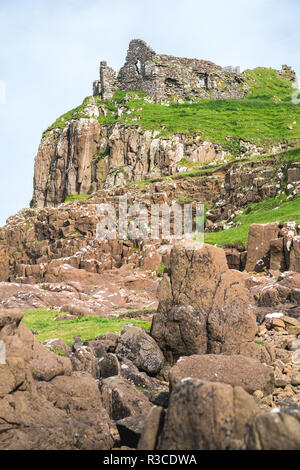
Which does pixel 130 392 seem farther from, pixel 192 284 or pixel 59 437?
pixel 192 284

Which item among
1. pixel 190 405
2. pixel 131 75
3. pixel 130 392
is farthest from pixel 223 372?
pixel 131 75

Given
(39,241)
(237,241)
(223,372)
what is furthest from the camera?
(39,241)

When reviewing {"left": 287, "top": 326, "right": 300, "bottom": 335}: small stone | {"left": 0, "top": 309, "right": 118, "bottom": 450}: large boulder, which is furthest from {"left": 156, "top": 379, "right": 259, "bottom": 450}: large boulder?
{"left": 287, "top": 326, "right": 300, "bottom": 335}: small stone

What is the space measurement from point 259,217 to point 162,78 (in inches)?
2812

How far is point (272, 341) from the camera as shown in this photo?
14773mm

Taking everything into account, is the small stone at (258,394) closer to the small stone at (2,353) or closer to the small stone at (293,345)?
the small stone at (293,345)

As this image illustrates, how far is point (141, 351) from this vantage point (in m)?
13.9

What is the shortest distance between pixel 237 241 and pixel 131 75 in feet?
270

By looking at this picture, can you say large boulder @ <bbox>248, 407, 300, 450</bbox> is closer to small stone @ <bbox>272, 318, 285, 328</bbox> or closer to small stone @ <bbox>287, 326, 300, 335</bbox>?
small stone @ <bbox>287, 326, 300, 335</bbox>

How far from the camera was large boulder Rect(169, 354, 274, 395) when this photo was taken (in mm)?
9961

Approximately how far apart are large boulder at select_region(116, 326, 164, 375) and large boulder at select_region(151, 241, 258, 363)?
487mm

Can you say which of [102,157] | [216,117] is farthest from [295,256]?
[216,117]

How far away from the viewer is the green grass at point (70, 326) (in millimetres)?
17939
